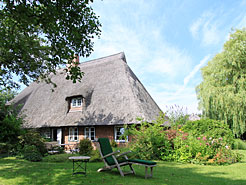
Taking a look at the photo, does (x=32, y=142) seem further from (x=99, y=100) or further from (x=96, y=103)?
(x=99, y=100)

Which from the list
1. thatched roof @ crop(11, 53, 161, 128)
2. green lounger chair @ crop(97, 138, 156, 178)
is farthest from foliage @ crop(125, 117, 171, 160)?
green lounger chair @ crop(97, 138, 156, 178)

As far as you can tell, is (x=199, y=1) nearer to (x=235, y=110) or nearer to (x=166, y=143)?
(x=166, y=143)

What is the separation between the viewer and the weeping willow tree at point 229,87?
58.5 feet

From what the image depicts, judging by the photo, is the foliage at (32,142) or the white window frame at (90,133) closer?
the foliage at (32,142)

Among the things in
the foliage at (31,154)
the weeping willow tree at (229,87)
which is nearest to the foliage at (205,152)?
the foliage at (31,154)

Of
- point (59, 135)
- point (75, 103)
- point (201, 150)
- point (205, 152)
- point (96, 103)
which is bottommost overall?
point (205, 152)

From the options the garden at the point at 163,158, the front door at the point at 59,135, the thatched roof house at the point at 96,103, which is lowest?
the garden at the point at 163,158

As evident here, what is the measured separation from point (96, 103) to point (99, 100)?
38cm

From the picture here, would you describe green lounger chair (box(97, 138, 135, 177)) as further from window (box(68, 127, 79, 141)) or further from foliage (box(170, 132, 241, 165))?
window (box(68, 127, 79, 141))

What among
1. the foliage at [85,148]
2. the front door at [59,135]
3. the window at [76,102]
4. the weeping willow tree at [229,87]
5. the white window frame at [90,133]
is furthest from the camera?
the window at [76,102]

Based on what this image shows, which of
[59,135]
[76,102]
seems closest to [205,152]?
[76,102]

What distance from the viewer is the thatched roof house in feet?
53.1

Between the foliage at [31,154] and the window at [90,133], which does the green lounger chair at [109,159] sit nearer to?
the foliage at [31,154]

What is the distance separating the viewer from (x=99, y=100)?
1788cm
